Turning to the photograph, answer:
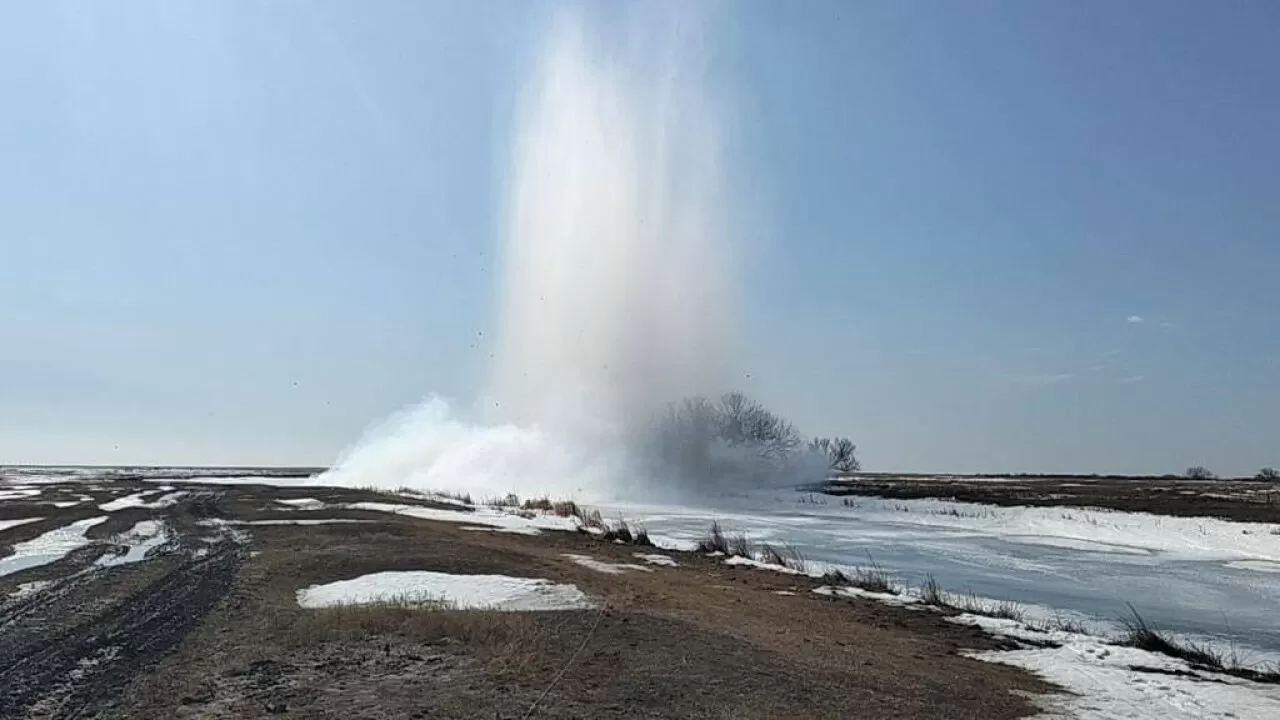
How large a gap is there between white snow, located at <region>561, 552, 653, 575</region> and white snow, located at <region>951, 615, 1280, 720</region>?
994 centimetres

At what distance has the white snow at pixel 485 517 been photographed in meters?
34.8

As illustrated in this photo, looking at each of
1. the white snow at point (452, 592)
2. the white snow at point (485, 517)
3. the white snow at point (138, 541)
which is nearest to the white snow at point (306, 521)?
the white snow at point (138, 541)

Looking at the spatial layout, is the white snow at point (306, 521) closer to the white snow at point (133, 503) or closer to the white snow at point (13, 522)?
the white snow at point (13, 522)

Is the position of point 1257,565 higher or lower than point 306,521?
lower

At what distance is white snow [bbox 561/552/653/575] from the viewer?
20984mm

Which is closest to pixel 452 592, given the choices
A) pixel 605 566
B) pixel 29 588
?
pixel 605 566

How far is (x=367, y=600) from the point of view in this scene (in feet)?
49.4

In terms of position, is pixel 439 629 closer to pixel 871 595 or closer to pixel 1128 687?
pixel 1128 687

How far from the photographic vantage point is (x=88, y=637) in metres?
11.9

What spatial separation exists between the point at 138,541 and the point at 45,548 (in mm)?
2764

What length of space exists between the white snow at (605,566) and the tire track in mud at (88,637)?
8.11 meters

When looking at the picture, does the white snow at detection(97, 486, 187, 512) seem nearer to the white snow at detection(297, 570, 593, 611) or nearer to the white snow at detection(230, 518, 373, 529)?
the white snow at detection(230, 518, 373, 529)

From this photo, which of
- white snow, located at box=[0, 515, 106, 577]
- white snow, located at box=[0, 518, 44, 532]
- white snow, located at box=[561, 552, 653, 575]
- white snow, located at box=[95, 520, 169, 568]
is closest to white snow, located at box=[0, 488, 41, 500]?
white snow, located at box=[0, 518, 44, 532]

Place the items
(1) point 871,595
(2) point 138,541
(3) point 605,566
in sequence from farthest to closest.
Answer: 1. (2) point 138,541
2. (3) point 605,566
3. (1) point 871,595
